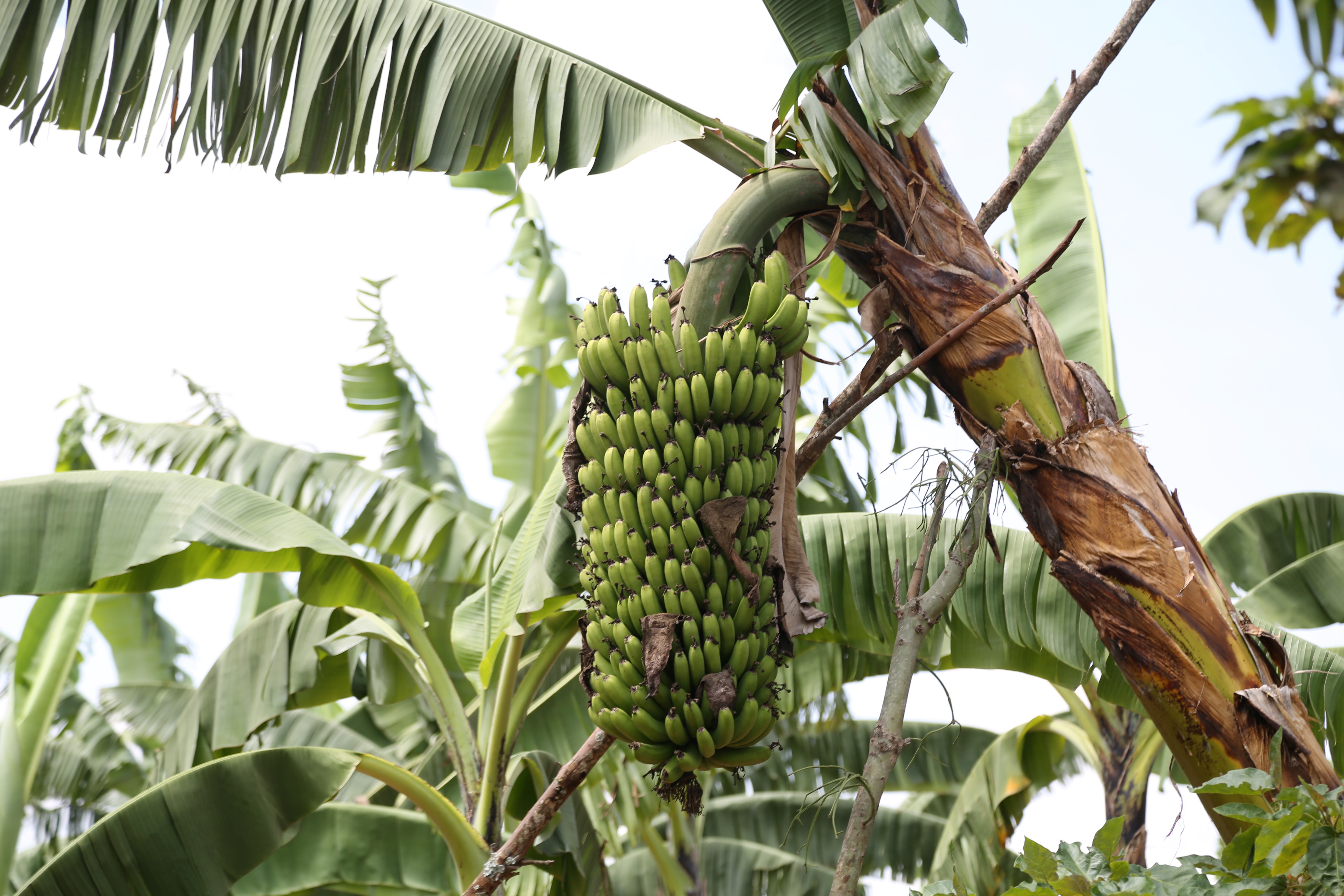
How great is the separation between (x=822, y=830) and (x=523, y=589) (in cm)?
360

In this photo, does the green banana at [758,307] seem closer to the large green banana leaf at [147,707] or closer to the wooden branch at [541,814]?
the wooden branch at [541,814]

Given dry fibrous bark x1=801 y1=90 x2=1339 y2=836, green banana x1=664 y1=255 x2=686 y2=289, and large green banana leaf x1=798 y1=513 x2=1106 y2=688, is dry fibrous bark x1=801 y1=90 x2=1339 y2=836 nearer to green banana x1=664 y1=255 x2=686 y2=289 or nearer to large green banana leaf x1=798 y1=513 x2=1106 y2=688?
green banana x1=664 y1=255 x2=686 y2=289

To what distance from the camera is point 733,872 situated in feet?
15.8

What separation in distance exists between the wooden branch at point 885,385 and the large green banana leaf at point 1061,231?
170cm

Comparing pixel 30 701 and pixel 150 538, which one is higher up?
pixel 150 538

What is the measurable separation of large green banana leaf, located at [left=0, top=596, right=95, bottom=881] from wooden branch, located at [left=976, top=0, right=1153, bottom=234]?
4107mm

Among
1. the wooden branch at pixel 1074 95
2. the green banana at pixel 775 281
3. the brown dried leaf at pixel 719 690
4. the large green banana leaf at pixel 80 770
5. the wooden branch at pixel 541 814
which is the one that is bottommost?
the large green banana leaf at pixel 80 770

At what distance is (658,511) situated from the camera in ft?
4.94

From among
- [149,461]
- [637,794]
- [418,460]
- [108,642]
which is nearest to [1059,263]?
[637,794]

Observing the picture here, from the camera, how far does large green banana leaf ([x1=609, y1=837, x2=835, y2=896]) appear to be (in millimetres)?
4652

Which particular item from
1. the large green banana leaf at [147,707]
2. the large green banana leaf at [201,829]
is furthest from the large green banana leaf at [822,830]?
the large green banana leaf at [147,707]

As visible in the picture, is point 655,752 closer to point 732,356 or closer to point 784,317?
point 732,356

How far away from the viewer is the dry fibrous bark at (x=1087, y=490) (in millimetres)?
1796

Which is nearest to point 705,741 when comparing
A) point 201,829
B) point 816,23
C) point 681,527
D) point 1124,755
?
point 681,527
